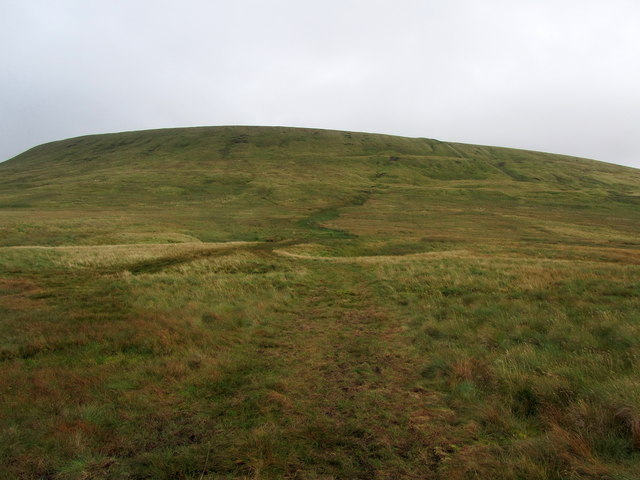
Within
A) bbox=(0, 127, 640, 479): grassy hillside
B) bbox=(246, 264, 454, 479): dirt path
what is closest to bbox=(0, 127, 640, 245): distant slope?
bbox=(0, 127, 640, 479): grassy hillside

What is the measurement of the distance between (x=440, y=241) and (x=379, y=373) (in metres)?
35.4

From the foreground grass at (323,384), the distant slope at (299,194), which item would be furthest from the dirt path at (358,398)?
the distant slope at (299,194)

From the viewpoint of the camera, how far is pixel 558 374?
710 centimetres

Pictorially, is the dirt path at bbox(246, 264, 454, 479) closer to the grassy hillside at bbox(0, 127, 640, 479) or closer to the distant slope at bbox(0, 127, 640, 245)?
the grassy hillside at bbox(0, 127, 640, 479)

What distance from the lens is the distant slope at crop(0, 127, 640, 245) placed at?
49.2m

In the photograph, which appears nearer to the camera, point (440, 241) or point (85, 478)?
point (85, 478)

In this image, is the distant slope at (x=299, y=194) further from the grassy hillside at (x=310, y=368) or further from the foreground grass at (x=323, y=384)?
the foreground grass at (x=323, y=384)

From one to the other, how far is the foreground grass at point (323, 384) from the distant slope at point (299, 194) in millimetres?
30322

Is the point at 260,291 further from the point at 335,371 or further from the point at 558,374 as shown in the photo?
the point at 558,374

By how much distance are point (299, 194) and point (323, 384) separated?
284 feet

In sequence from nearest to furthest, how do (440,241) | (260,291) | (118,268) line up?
1. (260,291)
2. (118,268)
3. (440,241)

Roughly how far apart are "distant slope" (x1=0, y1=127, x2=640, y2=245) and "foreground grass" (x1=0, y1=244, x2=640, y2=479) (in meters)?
30.3

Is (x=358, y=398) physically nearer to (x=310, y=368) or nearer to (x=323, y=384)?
(x=323, y=384)

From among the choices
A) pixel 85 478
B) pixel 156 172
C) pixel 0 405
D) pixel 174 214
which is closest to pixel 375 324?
pixel 85 478
